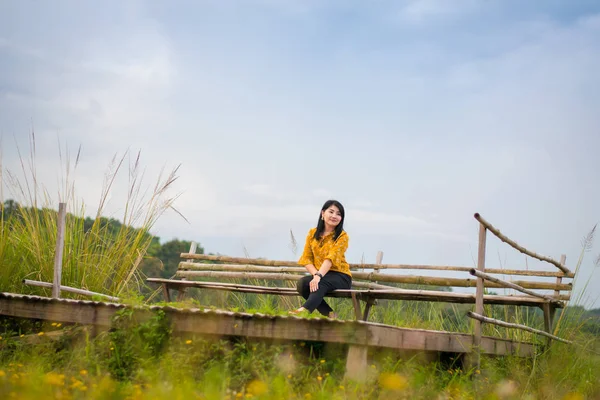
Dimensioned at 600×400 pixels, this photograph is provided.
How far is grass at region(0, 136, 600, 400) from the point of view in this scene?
3.37 meters

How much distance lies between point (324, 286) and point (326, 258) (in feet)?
0.86

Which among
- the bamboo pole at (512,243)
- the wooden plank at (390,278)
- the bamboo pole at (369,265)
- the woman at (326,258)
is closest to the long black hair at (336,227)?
the woman at (326,258)

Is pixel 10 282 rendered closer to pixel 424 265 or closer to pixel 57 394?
pixel 57 394

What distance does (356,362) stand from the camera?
3893 millimetres

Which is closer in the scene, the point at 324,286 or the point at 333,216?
the point at 324,286

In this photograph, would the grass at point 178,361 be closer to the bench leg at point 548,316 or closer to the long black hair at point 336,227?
the bench leg at point 548,316

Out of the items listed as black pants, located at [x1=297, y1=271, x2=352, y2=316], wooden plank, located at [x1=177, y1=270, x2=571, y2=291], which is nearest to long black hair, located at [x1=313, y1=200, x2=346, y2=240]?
black pants, located at [x1=297, y1=271, x2=352, y2=316]

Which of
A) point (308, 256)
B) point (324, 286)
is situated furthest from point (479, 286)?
point (308, 256)

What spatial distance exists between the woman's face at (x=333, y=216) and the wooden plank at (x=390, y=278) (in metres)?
1.30

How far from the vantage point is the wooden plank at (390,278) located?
5754mm

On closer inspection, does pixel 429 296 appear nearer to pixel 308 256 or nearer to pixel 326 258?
pixel 326 258

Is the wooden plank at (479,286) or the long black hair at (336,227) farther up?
the long black hair at (336,227)

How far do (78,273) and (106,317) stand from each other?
1.63 metres

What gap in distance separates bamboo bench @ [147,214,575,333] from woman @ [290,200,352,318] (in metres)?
0.14
